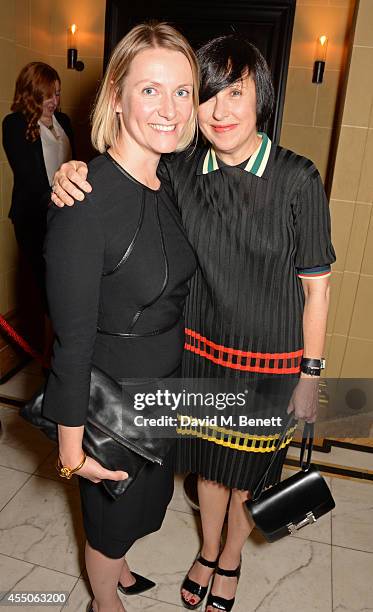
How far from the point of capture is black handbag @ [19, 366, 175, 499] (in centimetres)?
122

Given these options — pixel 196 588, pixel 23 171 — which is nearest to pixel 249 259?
pixel 196 588

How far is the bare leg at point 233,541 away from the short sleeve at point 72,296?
82 centimetres

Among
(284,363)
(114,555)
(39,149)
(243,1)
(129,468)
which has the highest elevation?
(243,1)

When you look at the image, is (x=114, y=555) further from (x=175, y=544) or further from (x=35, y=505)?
(x=35, y=505)

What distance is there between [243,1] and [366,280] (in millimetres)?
1966

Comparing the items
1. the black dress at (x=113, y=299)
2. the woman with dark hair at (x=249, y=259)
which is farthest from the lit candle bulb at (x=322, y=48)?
the black dress at (x=113, y=299)

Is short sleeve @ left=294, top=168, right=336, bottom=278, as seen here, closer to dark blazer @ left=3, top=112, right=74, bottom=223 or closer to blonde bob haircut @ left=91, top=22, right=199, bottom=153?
blonde bob haircut @ left=91, top=22, right=199, bottom=153

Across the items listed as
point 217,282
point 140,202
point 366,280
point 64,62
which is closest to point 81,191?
point 140,202

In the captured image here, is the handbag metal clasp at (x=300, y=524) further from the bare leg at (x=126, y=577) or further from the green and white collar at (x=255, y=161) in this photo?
the green and white collar at (x=255, y=161)

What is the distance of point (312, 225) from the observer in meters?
1.34

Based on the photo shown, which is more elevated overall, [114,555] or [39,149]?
[39,149]

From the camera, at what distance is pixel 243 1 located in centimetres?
326

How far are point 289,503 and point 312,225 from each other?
32.0 inches

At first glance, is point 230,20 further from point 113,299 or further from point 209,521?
point 209,521
